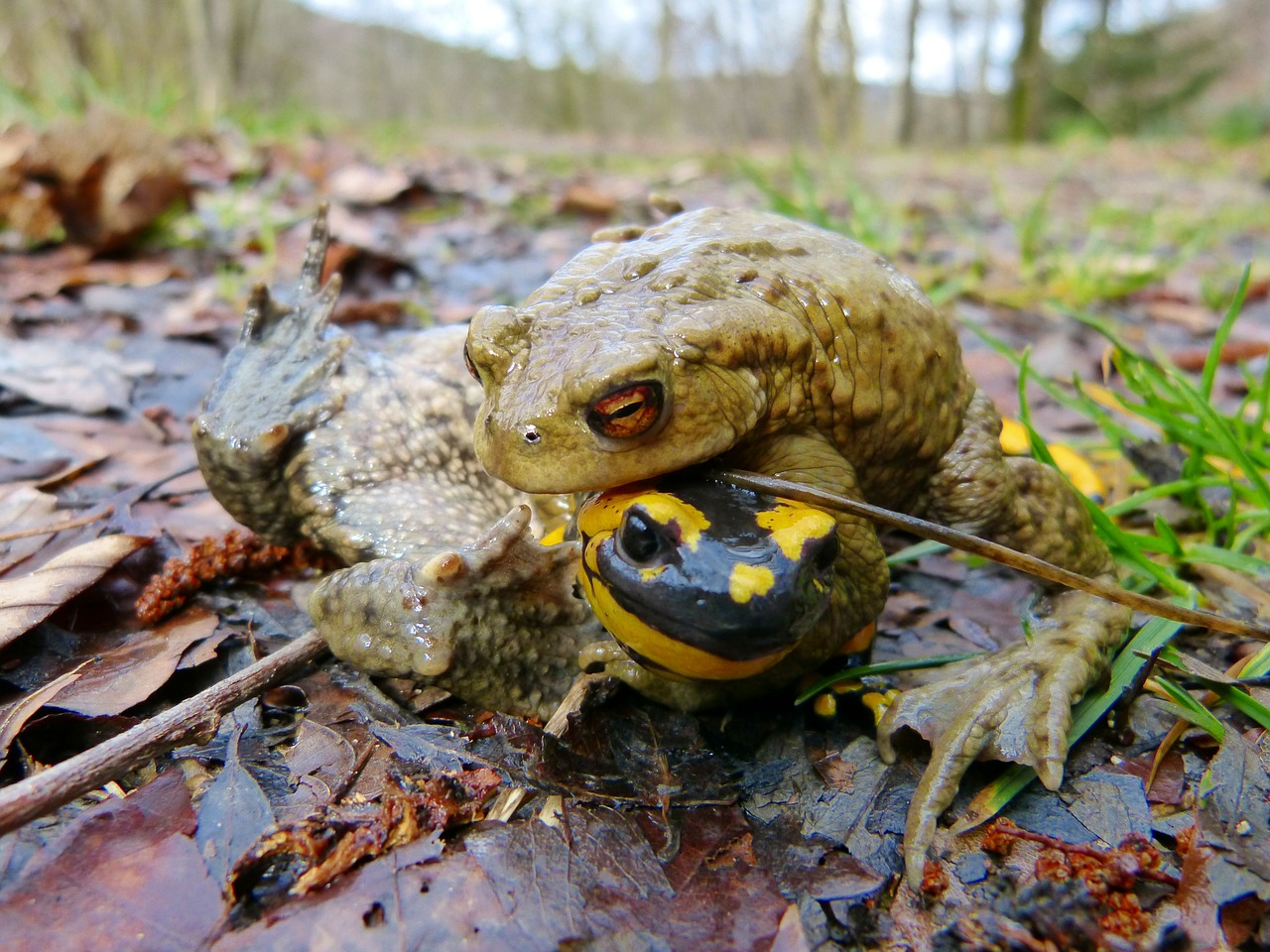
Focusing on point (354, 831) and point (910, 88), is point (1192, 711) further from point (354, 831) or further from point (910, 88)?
point (910, 88)

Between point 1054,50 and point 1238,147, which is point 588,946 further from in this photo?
point 1054,50

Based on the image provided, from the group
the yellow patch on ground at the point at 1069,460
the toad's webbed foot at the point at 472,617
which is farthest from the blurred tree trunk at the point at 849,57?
the toad's webbed foot at the point at 472,617

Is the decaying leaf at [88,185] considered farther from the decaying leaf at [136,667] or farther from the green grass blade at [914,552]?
the green grass blade at [914,552]

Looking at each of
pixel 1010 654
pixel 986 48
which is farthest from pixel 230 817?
pixel 986 48

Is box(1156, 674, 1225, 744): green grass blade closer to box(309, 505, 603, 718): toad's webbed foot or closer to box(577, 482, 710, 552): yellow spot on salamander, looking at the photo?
box(577, 482, 710, 552): yellow spot on salamander

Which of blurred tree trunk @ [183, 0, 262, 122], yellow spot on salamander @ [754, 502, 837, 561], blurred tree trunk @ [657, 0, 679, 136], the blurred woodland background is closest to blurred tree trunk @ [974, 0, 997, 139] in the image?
the blurred woodland background

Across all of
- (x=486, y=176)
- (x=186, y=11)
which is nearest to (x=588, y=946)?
(x=486, y=176)
